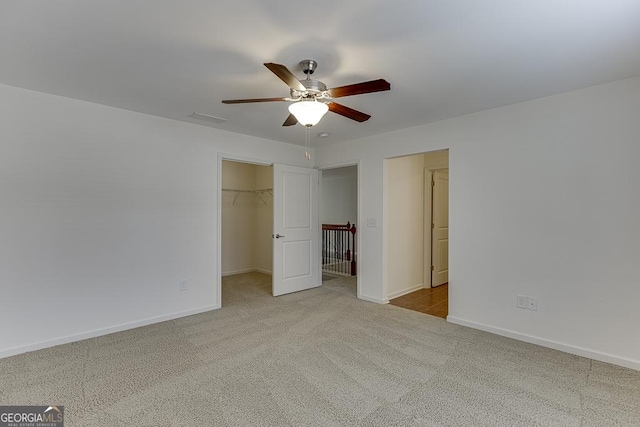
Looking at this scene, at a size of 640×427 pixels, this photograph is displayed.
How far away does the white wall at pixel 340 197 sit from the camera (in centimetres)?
853

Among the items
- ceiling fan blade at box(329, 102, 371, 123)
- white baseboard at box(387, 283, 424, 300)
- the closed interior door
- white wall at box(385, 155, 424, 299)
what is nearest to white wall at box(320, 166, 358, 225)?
the closed interior door

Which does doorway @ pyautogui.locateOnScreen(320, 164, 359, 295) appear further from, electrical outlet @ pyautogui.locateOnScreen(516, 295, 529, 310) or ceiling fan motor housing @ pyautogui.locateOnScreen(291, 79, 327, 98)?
ceiling fan motor housing @ pyautogui.locateOnScreen(291, 79, 327, 98)

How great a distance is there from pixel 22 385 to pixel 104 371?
497 millimetres

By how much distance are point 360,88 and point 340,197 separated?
674 centimetres

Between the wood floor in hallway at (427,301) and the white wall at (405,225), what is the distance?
0.13m

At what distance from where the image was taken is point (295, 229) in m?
4.88

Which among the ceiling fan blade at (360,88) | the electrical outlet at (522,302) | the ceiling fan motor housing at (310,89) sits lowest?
the electrical outlet at (522,302)

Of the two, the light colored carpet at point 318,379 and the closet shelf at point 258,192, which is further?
the closet shelf at point 258,192

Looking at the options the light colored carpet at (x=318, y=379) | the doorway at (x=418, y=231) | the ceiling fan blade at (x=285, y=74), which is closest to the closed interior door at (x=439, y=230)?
the doorway at (x=418, y=231)

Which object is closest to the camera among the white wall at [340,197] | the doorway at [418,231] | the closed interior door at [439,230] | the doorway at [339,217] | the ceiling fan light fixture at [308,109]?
the ceiling fan light fixture at [308,109]

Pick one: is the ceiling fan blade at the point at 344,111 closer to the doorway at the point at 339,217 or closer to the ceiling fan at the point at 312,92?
the ceiling fan at the point at 312,92

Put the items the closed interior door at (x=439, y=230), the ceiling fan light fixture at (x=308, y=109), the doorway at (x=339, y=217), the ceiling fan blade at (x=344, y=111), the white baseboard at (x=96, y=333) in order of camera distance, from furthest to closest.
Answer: the doorway at (x=339, y=217), the closed interior door at (x=439, y=230), the white baseboard at (x=96, y=333), the ceiling fan blade at (x=344, y=111), the ceiling fan light fixture at (x=308, y=109)

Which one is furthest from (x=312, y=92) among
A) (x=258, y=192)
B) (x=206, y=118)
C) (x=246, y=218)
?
(x=246, y=218)

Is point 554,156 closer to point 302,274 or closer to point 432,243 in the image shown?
point 432,243
